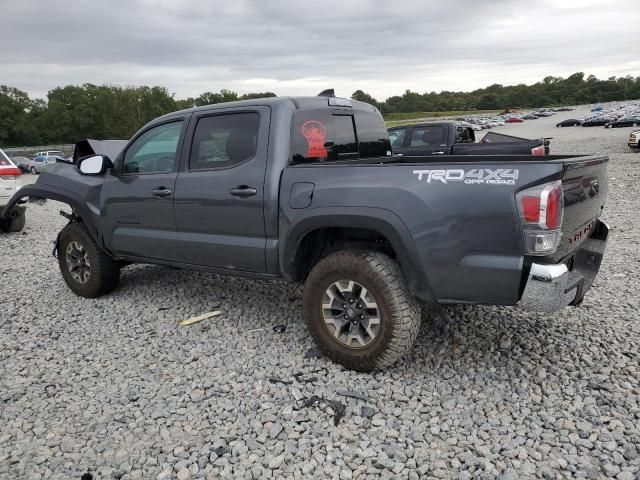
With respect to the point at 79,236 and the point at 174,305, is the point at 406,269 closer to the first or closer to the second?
the point at 174,305

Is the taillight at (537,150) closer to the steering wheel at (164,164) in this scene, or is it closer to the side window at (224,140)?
the side window at (224,140)

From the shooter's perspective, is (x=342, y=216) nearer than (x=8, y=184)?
Yes

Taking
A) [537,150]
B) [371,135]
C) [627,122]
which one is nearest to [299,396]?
[371,135]

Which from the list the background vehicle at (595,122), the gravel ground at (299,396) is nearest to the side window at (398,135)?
the gravel ground at (299,396)

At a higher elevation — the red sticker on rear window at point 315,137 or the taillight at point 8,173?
the red sticker on rear window at point 315,137

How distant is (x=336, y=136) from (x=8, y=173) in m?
7.43

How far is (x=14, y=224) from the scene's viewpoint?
31.2 feet

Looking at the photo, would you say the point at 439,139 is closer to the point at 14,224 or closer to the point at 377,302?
the point at 377,302

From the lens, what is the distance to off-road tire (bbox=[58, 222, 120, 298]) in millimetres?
5059

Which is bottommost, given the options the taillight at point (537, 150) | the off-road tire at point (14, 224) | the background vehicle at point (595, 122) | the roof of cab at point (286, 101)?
the background vehicle at point (595, 122)

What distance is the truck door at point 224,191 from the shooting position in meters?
3.76

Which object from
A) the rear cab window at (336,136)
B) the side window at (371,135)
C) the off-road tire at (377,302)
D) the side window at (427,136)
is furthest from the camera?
the side window at (427,136)

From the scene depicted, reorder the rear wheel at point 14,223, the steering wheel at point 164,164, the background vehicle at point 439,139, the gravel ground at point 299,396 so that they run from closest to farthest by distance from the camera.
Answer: the gravel ground at point 299,396 → the steering wheel at point 164,164 → the rear wheel at point 14,223 → the background vehicle at point 439,139

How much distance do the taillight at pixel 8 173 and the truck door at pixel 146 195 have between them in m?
5.34
